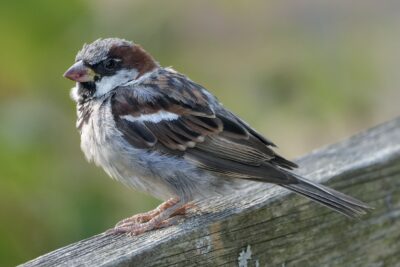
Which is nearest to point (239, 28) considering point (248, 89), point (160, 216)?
point (248, 89)

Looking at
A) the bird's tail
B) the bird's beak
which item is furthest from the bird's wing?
the bird's tail

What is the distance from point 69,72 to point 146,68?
406 mm

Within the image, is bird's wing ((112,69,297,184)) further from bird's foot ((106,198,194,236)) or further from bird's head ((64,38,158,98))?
bird's foot ((106,198,194,236))

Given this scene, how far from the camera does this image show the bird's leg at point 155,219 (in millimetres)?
2441

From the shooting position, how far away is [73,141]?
3.15 meters

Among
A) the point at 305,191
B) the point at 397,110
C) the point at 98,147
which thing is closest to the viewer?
the point at 305,191

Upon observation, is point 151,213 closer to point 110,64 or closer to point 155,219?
point 155,219

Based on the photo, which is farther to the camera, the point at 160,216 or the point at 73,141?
the point at 73,141

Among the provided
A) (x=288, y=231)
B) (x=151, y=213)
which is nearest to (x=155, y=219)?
(x=151, y=213)

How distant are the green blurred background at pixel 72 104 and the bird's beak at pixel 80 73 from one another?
0.03m

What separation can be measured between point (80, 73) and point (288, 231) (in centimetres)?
125

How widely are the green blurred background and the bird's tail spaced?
79 centimetres

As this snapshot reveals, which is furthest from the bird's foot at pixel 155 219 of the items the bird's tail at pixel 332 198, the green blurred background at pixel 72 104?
the bird's tail at pixel 332 198

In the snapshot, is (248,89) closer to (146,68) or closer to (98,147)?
(146,68)
